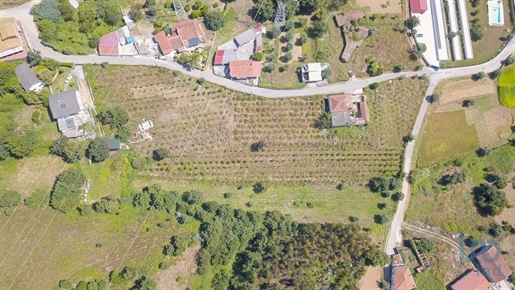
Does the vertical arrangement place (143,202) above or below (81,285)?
above

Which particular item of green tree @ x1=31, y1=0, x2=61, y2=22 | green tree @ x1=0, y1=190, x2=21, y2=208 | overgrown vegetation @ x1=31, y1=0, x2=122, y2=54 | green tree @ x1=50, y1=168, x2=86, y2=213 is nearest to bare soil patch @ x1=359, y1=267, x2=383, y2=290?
green tree @ x1=50, y1=168, x2=86, y2=213

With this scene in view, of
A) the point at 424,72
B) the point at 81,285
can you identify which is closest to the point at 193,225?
the point at 81,285

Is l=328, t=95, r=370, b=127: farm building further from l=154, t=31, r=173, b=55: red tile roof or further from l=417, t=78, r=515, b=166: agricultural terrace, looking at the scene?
l=154, t=31, r=173, b=55: red tile roof

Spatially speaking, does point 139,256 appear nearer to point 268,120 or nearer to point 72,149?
point 72,149

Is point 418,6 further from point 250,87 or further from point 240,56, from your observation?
point 250,87

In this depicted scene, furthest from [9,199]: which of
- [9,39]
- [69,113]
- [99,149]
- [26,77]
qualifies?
[9,39]

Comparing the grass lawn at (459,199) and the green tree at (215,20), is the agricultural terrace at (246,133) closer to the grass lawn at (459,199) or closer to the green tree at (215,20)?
the grass lawn at (459,199)

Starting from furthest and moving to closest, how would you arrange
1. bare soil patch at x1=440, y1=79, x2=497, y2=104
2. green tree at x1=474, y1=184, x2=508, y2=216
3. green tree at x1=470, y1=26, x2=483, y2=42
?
green tree at x1=470, y1=26, x2=483, y2=42, bare soil patch at x1=440, y1=79, x2=497, y2=104, green tree at x1=474, y1=184, x2=508, y2=216
